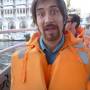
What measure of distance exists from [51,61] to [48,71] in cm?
6

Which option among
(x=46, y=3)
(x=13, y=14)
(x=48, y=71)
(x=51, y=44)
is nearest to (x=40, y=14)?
(x=46, y=3)

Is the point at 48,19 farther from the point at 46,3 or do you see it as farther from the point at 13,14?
the point at 13,14

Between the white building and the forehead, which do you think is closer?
the forehead

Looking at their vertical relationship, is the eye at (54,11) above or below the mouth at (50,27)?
above

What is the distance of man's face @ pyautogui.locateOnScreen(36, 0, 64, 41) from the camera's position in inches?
69.9

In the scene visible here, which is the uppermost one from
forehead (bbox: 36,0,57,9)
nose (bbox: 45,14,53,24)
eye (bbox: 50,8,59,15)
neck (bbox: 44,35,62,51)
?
forehead (bbox: 36,0,57,9)

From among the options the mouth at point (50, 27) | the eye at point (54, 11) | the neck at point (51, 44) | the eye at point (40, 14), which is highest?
the eye at point (54, 11)

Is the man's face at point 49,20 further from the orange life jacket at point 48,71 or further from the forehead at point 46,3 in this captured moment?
the orange life jacket at point 48,71

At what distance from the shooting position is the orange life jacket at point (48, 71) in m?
1.79

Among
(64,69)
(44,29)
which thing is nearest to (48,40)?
(44,29)

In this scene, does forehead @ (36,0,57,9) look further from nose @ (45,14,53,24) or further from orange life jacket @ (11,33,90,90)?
orange life jacket @ (11,33,90,90)

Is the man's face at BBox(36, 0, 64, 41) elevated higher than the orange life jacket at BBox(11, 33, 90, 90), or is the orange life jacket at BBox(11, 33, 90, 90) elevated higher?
the man's face at BBox(36, 0, 64, 41)

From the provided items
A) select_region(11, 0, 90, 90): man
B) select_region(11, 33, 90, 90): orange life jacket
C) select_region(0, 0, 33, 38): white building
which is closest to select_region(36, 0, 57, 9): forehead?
select_region(11, 0, 90, 90): man

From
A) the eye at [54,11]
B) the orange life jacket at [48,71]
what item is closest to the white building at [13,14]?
the orange life jacket at [48,71]
